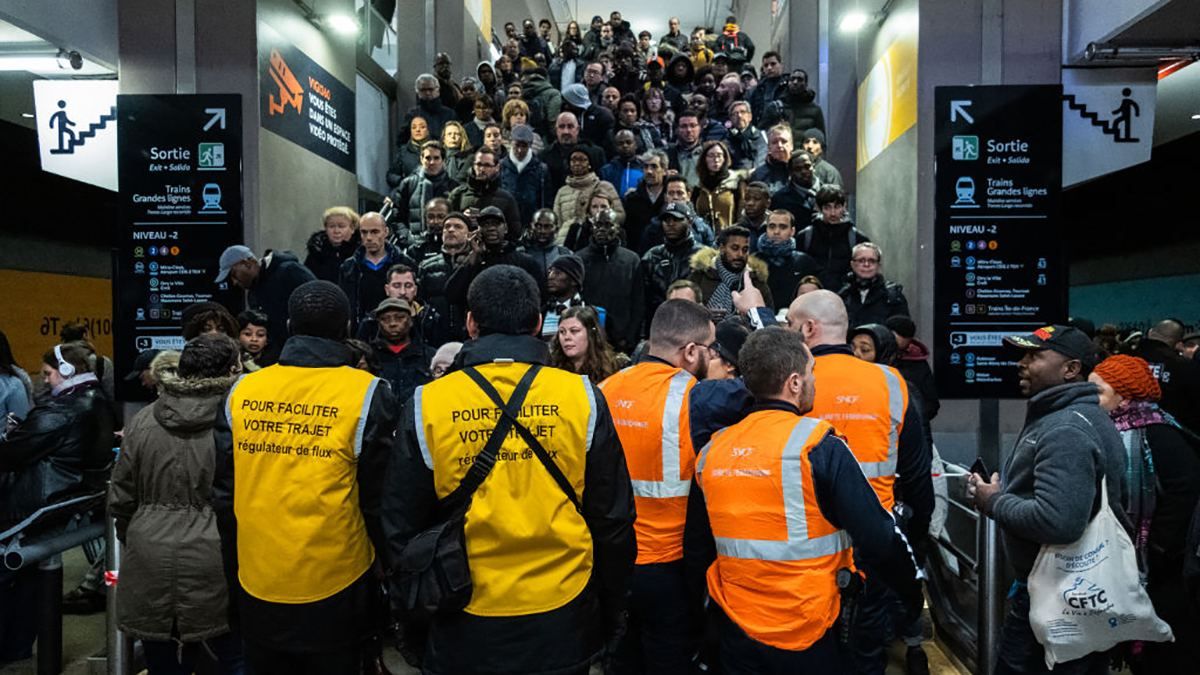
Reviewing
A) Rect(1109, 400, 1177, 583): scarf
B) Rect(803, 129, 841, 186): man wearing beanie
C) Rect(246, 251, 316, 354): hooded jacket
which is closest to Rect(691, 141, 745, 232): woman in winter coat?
Rect(803, 129, 841, 186): man wearing beanie

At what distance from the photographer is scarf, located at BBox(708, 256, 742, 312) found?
6.12 meters

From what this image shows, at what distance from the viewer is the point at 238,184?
285 inches

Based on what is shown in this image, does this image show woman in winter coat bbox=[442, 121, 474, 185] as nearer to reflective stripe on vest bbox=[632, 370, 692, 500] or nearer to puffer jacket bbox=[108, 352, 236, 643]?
puffer jacket bbox=[108, 352, 236, 643]

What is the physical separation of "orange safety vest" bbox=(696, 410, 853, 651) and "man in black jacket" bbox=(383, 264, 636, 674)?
379mm

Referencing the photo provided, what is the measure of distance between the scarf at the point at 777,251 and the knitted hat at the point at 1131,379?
116 inches

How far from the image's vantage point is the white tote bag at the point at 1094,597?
122 inches

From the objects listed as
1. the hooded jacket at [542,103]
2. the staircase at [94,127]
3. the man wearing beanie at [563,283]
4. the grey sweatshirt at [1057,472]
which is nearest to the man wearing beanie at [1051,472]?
the grey sweatshirt at [1057,472]

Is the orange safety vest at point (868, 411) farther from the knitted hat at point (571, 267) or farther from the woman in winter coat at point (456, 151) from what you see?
the woman in winter coat at point (456, 151)

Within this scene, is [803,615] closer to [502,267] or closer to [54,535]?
[502,267]

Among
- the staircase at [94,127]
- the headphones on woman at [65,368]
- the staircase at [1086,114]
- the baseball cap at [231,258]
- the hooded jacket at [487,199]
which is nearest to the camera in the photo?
the headphones on woman at [65,368]

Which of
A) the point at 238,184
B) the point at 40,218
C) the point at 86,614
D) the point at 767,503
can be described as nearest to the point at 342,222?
the point at 238,184

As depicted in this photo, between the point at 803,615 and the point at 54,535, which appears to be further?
the point at 54,535

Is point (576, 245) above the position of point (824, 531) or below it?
above

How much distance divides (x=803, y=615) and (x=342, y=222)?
5.44m
